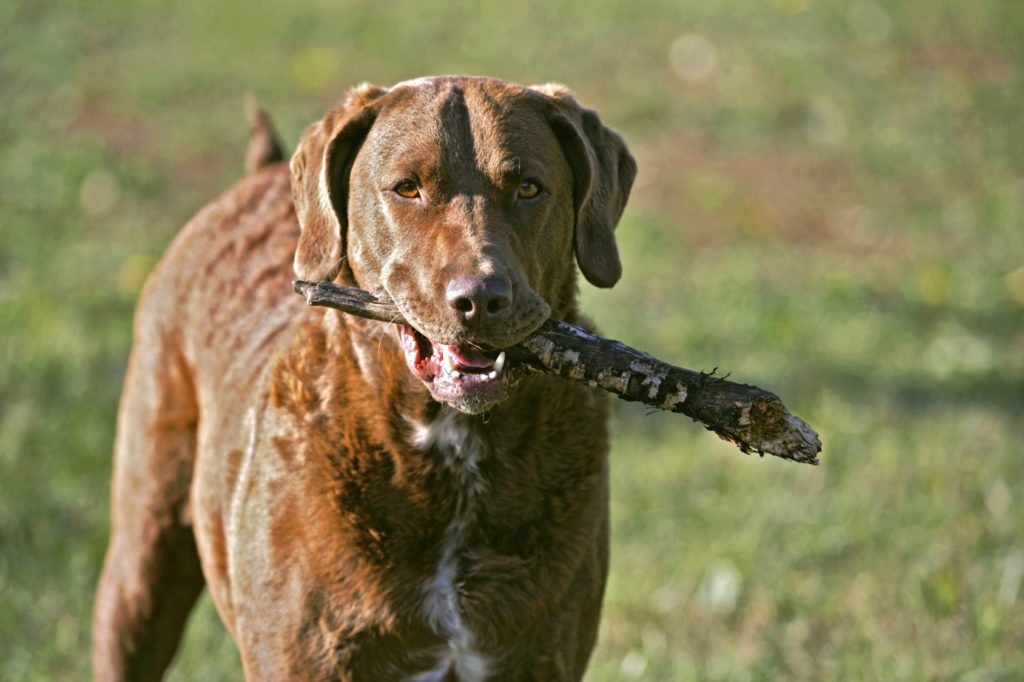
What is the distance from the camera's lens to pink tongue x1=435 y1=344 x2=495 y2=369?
3551mm

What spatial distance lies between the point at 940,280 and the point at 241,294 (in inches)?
221

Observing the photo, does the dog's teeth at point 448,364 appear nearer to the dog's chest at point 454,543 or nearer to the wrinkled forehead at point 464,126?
the dog's chest at point 454,543

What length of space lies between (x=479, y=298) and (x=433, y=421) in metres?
0.57

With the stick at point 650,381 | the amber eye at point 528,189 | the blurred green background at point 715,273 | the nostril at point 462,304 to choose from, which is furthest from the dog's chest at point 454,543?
the blurred green background at point 715,273

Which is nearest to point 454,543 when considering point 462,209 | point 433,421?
point 433,421

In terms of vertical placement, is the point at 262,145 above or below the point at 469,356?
below

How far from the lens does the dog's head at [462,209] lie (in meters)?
3.40

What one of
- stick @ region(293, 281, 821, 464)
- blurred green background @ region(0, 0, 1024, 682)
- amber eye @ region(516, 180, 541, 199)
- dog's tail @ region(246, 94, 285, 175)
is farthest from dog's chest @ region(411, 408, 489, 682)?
dog's tail @ region(246, 94, 285, 175)

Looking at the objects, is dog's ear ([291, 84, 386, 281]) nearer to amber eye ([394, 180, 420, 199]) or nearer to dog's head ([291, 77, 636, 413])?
dog's head ([291, 77, 636, 413])

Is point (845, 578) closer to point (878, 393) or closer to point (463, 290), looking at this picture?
point (878, 393)

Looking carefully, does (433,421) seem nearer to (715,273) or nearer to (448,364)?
(448,364)

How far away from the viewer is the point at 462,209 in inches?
140

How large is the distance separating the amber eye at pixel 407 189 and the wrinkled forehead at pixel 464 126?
2.5 inches

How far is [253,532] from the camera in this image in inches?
151
